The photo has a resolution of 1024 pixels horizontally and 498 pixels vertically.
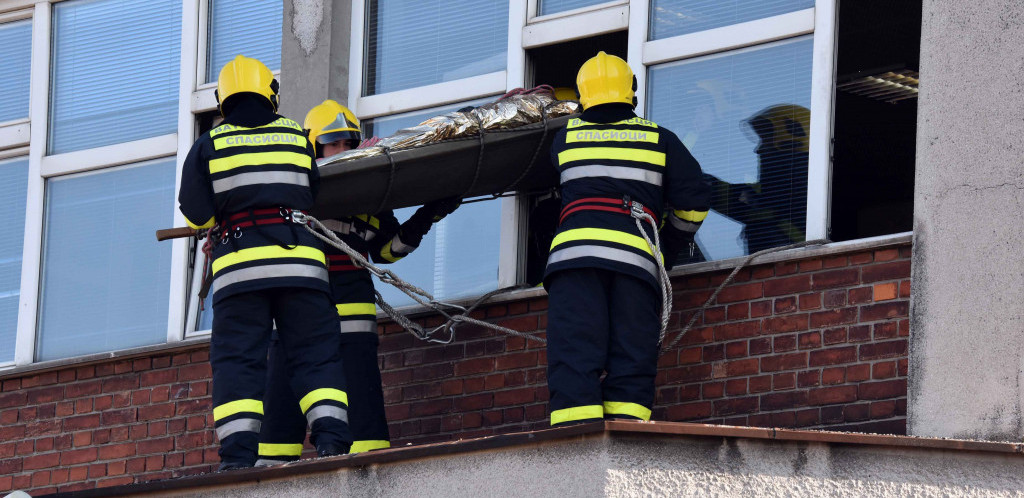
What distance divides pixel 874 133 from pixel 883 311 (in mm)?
5015

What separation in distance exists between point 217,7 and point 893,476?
17.4 feet

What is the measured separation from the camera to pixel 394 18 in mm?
9852

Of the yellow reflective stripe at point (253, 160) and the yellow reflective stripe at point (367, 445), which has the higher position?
the yellow reflective stripe at point (253, 160)

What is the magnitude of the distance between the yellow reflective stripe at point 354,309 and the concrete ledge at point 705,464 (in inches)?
71.2

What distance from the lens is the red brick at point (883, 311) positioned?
7.66 m

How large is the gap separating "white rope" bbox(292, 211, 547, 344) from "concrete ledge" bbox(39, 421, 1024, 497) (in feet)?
5.22

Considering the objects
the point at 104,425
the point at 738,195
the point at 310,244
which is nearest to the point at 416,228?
the point at 310,244

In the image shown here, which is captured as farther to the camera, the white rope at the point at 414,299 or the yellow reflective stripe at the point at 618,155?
the white rope at the point at 414,299

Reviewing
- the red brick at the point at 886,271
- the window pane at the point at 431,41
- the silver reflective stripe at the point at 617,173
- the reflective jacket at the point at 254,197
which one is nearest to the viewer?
the red brick at the point at 886,271

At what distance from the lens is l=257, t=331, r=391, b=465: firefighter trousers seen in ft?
27.8

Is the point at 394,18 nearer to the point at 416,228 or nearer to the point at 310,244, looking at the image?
the point at 416,228

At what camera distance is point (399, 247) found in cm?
894

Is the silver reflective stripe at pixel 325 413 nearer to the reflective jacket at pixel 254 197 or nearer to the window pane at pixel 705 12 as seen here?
the reflective jacket at pixel 254 197

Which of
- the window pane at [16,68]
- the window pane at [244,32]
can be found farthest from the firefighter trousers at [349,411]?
the window pane at [16,68]
